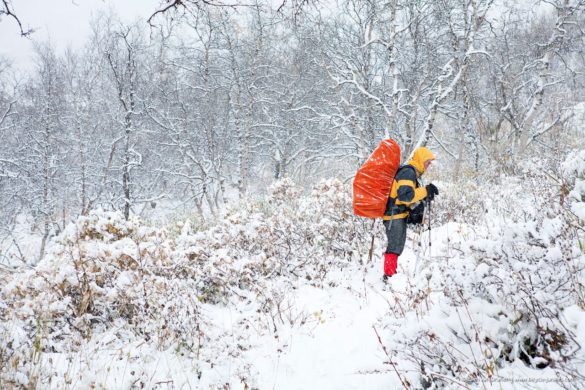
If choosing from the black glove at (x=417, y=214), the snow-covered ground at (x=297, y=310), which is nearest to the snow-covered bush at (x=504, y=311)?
the snow-covered ground at (x=297, y=310)

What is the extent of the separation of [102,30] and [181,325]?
20079 millimetres

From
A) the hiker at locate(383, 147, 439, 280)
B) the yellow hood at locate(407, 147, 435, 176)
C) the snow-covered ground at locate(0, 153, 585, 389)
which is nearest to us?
the snow-covered ground at locate(0, 153, 585, 389)

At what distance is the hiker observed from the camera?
451 centimetres

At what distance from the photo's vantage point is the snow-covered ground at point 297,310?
2.04 metres

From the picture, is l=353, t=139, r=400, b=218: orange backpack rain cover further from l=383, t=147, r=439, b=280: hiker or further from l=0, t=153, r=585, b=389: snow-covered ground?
l=0, t=153, r=585, b=389: snow-covered ground

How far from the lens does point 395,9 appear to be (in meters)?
9.15

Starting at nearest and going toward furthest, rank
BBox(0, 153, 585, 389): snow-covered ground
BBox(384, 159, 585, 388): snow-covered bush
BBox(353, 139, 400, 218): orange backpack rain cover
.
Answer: BBox(384, 159, 585, 388): snow-covered bush → BBox(0, 153, 585, 389): snow-covered ground → BBox(353, 139, 400, 218): orange backpack rain cover

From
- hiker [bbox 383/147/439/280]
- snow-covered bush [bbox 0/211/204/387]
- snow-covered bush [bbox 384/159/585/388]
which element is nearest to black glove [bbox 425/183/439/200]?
hiker [bbox 383/147/439/280]

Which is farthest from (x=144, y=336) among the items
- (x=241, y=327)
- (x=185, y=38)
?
(x=185, y=38)

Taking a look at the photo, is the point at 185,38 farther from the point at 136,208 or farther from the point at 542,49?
the point at 542,49

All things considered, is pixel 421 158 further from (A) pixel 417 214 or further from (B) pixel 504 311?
(B) pixel 504 311

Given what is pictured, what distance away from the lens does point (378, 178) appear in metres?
4.78

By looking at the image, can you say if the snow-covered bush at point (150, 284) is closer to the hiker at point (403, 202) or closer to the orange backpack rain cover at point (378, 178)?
the hiker at point (403, 202)

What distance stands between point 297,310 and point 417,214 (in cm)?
223
